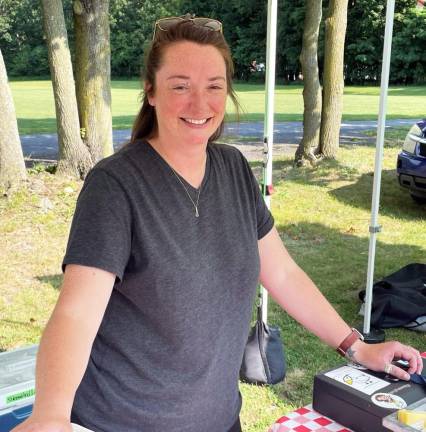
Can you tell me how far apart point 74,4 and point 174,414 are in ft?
22.6

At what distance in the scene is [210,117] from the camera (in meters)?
1.49

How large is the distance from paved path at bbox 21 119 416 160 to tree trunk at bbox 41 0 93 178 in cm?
384

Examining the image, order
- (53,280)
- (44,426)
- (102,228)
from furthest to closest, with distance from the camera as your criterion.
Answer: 1. (53,280)
2. (102,228)
3. (44,426)

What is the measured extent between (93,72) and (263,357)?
5.34 meters

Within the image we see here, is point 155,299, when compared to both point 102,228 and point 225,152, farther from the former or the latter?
point 225,152

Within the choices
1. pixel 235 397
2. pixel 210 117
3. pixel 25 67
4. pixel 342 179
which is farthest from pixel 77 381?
pixel 25 67

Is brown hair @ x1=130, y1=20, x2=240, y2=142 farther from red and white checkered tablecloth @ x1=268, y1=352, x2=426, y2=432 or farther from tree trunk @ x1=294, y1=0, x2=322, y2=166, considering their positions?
tree trunk @ x1=294, y1=0, x2=322, y2=166

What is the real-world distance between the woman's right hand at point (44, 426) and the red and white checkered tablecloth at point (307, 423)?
70 centimetres

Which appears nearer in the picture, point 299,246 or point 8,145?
point 299,246

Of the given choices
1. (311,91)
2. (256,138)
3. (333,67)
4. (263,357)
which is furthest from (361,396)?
(256,138)

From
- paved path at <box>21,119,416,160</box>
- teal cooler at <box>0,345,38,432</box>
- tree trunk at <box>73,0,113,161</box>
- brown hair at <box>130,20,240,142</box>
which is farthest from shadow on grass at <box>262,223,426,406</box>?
paved path at <box>21,119,416,160</box>

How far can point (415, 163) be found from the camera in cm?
679

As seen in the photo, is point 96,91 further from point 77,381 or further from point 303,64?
point 77,381

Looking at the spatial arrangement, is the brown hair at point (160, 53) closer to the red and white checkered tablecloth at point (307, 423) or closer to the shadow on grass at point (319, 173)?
the red and white checkered tablecloth at point (307, 423)
